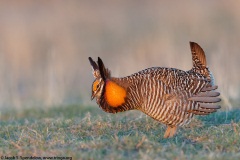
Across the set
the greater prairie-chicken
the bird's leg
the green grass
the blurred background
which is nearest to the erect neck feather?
the greater prairie-chicken

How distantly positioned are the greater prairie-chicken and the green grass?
0.90ft

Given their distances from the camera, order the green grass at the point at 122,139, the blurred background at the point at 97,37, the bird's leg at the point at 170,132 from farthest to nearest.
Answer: the blurred background at the point at 97,37 → the bird's leg at the point at 170,132 → the green grass at the point at 122,139

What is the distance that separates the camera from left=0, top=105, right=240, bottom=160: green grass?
6090 millimetres

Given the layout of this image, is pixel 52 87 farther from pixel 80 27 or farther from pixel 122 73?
pixel 80 27

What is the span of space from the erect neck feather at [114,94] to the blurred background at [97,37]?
610cm

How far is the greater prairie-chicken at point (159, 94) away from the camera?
23.7ft

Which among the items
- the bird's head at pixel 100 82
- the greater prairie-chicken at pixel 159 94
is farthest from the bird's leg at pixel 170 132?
the bird's head at pixel 100 82

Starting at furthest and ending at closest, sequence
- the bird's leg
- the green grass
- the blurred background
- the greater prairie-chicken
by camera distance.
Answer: the blurred background < the bird's leg < the greater prairie-chicken < the green grass

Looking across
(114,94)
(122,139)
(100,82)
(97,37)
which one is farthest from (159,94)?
(97,37)

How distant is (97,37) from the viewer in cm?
1945

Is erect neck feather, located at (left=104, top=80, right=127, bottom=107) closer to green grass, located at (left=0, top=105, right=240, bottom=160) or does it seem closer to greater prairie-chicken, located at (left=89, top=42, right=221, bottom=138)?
greater prairie-chicken, located at (left=89, top=42, right=221, bottom=138)

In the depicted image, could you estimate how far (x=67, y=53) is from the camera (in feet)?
58.3

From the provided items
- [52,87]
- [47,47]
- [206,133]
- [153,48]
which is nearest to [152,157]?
[206,133]

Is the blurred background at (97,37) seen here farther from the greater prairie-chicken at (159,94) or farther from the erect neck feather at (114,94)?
the erect neck feather at (114,94)
